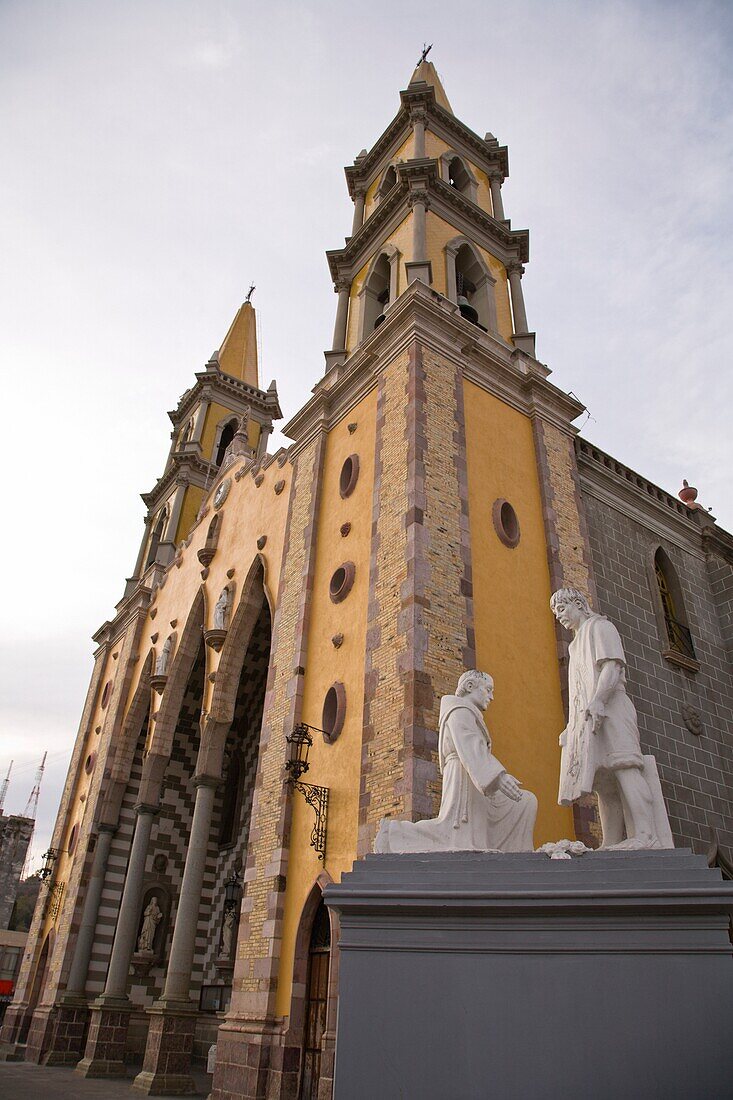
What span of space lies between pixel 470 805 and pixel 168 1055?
1249 cm

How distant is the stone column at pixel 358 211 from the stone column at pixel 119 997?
16208mm

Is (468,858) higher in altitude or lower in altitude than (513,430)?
lower

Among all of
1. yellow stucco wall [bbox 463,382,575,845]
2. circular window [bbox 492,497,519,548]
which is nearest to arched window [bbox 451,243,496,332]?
yellow stucco wall [bbox 463,382,575,845]

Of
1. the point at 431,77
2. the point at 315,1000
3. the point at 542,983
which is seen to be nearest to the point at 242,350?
the point at 431,77

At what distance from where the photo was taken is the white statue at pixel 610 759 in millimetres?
5441

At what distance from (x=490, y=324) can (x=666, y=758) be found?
9.99 m

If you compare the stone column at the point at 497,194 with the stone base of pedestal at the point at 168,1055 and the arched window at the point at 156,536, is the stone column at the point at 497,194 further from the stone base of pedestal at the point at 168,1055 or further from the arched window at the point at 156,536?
the stone base of pedestal at the point at 168,1055

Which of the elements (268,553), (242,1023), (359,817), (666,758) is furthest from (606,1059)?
(268,553)

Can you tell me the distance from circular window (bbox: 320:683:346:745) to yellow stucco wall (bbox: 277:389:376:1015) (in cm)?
12

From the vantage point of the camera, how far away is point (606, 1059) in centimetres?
408

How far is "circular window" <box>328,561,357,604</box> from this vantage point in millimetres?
12984

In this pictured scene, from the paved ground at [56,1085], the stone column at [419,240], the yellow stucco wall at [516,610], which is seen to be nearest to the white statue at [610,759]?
the yellow stucco wall at [516,610]

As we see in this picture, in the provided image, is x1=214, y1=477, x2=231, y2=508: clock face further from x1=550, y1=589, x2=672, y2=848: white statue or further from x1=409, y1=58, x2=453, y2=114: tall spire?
x1=550, y1=589, x2=672, y2=848: white statue

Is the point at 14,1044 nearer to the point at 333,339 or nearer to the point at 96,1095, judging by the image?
the point at 96,1095
